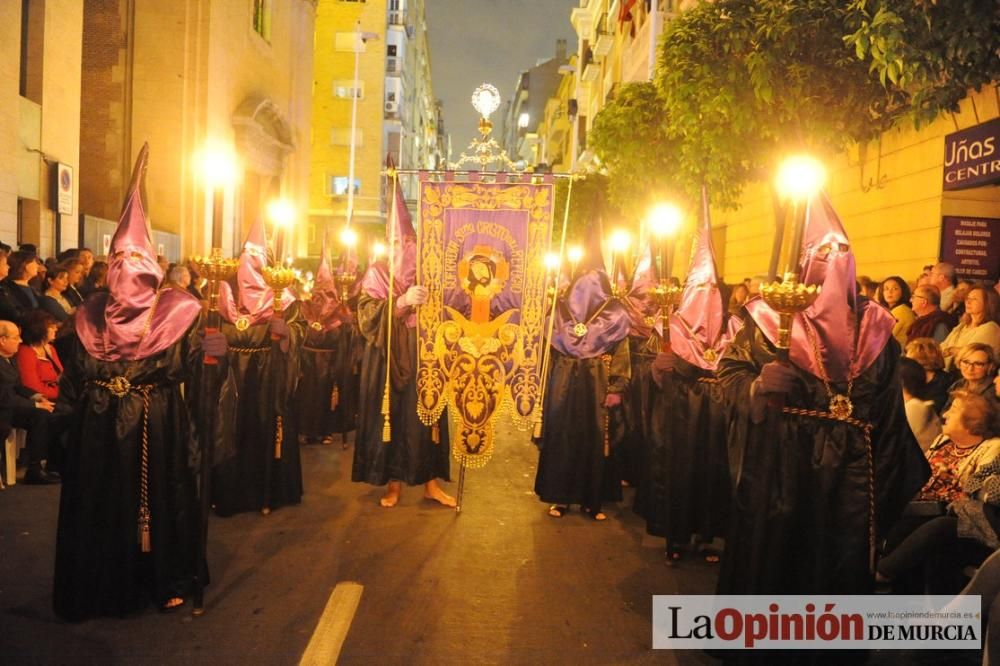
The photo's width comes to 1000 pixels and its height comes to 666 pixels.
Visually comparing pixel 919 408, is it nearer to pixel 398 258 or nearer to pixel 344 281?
pixel 398 258

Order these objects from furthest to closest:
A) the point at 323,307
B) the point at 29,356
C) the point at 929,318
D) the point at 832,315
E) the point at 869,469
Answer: the point at 323,307 → the point at 29,356 → the point at 929,318 → the point at 869,469 → the point at 832,315

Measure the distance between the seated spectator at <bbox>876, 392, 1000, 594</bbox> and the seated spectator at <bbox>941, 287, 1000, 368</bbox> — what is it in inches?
72.5

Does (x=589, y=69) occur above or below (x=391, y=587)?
above

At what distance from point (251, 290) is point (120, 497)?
2639 millimetres

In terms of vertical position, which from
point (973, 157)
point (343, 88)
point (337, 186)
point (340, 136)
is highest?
point (343, 88)

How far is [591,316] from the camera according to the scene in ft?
25.4

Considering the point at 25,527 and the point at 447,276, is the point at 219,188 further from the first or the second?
the point at 25,527

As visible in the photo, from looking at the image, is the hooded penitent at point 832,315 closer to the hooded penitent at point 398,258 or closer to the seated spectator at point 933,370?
the seated spectator at point 933,370

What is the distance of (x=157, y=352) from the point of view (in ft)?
16.0

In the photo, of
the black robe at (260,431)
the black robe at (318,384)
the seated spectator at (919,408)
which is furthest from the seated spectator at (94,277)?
the seated spectator at (919,408)

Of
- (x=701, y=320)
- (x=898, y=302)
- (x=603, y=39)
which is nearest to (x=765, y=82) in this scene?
(x=898, y=302)

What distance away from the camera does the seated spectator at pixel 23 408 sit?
7.52 meters

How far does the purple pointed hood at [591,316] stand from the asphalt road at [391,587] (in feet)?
5.21

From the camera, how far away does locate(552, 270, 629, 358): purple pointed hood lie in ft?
25.3
